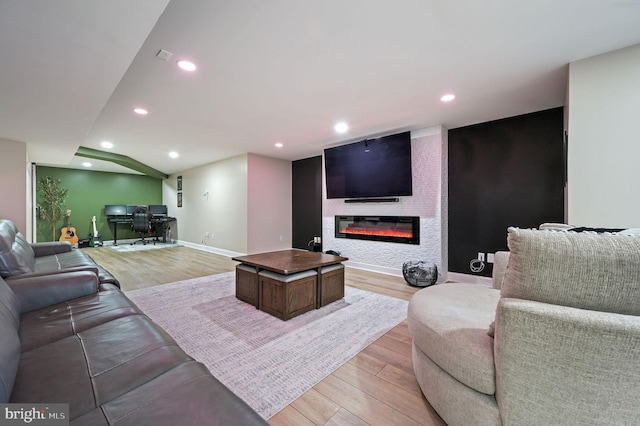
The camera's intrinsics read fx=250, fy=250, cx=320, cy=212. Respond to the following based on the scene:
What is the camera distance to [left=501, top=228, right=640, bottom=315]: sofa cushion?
82 cm

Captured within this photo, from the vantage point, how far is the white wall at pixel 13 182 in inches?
146

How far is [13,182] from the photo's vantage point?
3.79 m

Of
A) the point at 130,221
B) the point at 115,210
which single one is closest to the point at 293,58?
the point at 130,221

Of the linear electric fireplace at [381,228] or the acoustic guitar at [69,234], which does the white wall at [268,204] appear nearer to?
the linear electric fireplace at [381,228]

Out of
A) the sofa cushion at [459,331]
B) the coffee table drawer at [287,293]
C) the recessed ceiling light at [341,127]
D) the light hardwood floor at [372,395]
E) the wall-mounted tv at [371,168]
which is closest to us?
the sofa cushion at [459,331]

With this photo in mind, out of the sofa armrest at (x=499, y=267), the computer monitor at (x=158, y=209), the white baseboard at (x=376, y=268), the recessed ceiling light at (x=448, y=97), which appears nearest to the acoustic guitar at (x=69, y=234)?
the computer monitor at (x=158, y=209)

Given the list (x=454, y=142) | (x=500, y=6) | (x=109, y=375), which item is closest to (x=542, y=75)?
(x=500, y=6)

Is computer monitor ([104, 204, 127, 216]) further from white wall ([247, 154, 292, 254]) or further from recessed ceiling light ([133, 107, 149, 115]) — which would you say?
recessed ceiling light ([133, 107, 149, 115])

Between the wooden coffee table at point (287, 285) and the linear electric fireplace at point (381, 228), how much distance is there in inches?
65.4

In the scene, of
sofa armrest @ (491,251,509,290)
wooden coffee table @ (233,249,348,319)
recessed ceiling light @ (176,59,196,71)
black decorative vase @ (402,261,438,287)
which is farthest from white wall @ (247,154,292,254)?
sofa armrest @ (491,251,509,290)

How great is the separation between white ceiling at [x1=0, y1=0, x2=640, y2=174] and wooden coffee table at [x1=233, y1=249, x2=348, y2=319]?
184cm

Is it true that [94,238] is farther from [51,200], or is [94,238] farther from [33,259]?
[33,259]

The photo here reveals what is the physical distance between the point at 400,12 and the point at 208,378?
218 cm

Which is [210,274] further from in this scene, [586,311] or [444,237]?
[586,311]
